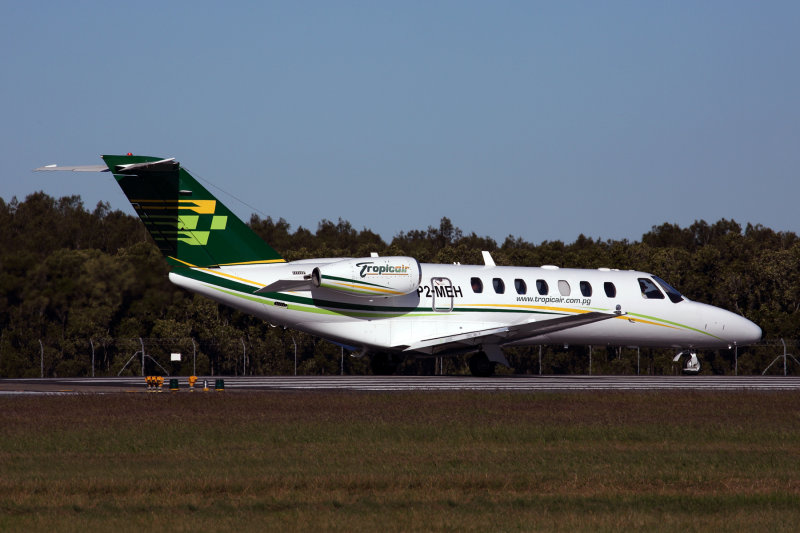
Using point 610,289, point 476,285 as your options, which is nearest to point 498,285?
point 476,285

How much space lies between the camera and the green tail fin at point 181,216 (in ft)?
94.4

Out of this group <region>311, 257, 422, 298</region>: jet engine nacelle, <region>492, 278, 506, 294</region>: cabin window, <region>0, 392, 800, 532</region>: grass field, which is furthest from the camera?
<region>492, 278, 506, 294</region>: cabin window

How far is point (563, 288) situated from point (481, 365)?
3.33m

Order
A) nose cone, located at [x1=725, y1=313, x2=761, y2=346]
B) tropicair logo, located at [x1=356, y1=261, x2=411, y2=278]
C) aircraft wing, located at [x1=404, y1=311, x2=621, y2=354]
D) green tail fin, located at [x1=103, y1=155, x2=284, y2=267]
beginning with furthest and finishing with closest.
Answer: nose cone, located at [x1=725, y1=313, x2=761, y2=346], aircraft wing, located at [x1=404, y1=311, x2=621, y2=354], tropicair logo, located at [x1=356, y1=261, x2=411, y2=278], green tail fin, located at [x1=103, y1=155, x2=284, y2=267]

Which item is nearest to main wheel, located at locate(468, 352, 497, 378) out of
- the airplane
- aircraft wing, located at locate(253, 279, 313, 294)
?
the airplane

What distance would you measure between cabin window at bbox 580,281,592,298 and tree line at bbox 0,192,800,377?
11.3 metres

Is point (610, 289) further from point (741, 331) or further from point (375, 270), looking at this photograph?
point (375, 270)

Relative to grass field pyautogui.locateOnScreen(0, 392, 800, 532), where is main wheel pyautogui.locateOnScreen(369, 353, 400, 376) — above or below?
above

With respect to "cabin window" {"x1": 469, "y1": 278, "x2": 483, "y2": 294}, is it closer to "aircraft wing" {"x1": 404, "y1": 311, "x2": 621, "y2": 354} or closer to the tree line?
"aircraft wing" {"x1": 404, "y1": 311, "x2": 621, "y2": 354}

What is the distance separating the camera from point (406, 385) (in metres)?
27.9

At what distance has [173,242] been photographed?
29.5 metres

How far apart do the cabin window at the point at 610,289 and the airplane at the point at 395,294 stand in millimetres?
42

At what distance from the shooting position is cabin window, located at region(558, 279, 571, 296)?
108 ft

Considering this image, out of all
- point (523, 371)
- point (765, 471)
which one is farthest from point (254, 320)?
point (765, 471)
